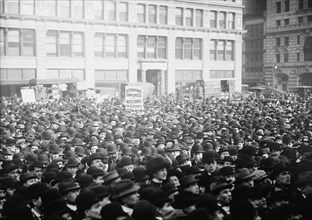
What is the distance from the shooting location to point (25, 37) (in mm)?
44125

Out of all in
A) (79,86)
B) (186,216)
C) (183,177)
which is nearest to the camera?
(186,216)

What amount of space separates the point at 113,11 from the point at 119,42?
11.5ft

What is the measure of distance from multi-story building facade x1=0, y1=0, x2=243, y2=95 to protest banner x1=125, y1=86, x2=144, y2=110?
18988mm

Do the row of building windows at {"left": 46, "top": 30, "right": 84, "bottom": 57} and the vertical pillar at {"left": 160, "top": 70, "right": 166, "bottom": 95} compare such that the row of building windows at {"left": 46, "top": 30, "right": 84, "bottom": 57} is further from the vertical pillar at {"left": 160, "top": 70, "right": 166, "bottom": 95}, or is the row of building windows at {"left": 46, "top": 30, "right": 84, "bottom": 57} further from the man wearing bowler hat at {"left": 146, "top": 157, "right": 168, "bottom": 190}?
the man wearing bowler hat at {"left": 146, "top": 157, "right": 168, "bottom": 190}

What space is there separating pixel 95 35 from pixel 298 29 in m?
28.3

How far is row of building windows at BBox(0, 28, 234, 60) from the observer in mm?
43812

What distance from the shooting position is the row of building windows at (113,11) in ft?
141

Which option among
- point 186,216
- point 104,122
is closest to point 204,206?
point 186,216

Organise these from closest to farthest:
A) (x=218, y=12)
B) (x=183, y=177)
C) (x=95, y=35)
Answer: (x=183, y=177)
(x=95, y=35)
(x=218, y=12)

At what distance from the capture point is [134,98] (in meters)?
22.3

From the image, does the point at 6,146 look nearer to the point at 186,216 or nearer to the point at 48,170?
the point at 48,170

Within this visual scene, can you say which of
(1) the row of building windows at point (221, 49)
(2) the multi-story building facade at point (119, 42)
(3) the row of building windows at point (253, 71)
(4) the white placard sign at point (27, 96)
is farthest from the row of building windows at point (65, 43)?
(3) the row of building windows at point (253, 71)

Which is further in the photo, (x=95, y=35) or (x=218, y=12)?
(x=218, y=12)

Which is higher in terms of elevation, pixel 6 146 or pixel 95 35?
pixel 95 35
